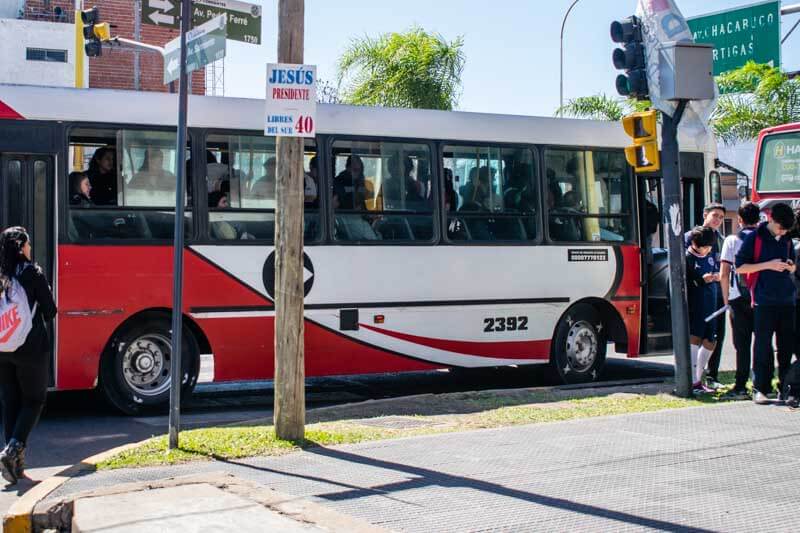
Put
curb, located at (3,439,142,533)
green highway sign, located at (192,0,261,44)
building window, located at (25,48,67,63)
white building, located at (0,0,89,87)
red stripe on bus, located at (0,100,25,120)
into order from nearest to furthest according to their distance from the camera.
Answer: curb, located at (3,439,142,533) < red stripe on bus, located at (0,100,25,120) < green highway sign, located at (192,0,261,44) < white building, located at (0,0,89,87) < building window, located at (25,48,67,63)

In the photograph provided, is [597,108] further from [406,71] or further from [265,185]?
[265,185]

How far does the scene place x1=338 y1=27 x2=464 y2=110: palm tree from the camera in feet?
97.2

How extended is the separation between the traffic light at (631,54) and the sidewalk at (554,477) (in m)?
3.54

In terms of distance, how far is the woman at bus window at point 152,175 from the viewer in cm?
1052

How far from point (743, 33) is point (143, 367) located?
732 inches

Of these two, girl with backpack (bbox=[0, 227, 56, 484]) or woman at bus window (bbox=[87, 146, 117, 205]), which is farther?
woman at bus window (bbox=[87, 146, 117, 205])

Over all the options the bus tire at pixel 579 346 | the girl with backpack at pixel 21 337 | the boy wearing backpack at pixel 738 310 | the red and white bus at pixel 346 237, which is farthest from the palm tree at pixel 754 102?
the girl with backpack at pixel 21 337

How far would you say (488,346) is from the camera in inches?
487

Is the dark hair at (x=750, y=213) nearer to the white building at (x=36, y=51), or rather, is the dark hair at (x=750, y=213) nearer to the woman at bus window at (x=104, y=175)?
the woman at bus window at (x=104, y=175)

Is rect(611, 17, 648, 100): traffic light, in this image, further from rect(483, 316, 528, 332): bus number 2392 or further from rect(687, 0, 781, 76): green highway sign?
rect(687, 0, 781, 76): green highway sign

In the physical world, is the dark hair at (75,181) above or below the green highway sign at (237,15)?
below

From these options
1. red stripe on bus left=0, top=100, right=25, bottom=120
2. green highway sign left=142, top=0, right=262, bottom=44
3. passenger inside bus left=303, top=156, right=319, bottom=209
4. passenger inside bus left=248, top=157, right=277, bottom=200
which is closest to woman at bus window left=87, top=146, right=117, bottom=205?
red stripe on bus left=0, top=100, right=25, bottom=120

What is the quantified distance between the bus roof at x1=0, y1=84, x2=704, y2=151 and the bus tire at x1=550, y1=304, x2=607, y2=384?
2.19m

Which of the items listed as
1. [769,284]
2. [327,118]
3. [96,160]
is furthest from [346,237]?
[769,284]
